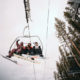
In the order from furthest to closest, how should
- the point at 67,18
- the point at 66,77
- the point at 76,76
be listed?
the point at 66,77
the point at 76,76
the point at 67,18

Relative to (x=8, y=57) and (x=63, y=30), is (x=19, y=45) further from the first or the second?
(x=63, y=30)

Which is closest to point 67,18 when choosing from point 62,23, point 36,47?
point 62,23

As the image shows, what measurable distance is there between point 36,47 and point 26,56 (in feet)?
3.30

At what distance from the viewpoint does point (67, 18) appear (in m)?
16.0

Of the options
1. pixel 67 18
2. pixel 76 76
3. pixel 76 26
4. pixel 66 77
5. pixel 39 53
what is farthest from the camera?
pixel 66 77

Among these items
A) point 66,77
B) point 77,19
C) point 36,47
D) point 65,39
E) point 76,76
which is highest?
point 77,19

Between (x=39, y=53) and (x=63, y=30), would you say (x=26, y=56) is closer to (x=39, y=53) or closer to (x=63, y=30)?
(x=39, y=53)

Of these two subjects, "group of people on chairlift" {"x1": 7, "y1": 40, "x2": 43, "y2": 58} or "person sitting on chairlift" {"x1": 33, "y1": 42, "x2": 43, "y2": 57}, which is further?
"group of people on chairlift" {"x1": 7, "y1": 40, "x2": 43, "y2": 58}

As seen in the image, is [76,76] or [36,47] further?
[76,76]

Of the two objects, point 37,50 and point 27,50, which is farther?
point 27,50

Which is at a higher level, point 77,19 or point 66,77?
point 77,19

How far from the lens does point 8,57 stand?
431 inches

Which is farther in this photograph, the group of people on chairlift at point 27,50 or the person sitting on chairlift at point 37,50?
the group of people on chairlift at point 27,50

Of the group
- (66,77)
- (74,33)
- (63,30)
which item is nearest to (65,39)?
(63,30)
